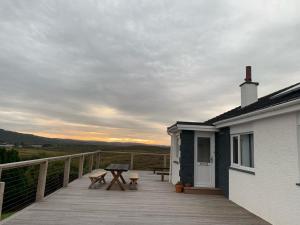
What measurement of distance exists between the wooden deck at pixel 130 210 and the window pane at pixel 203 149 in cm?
148

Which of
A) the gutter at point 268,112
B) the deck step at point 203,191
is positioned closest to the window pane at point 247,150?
the gutter at point 268,112

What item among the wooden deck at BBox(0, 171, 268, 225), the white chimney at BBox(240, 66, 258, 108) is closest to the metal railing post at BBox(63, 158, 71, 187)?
the wooden deck at BBox(0, 171, 268, 225)

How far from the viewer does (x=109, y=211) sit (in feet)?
17.4

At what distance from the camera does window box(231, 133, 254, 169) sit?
20.4 feet

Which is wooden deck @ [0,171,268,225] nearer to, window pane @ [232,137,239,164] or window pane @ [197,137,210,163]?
window pane @ [232,137,239,164]

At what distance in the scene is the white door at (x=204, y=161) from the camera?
848 cm

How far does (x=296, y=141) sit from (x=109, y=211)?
12.2ft

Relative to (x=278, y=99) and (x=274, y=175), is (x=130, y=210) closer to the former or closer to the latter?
(x=274, y=175)

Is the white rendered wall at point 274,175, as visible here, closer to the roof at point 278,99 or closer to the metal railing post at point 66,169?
the roof at point 278,99

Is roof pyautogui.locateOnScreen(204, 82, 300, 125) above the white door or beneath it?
above

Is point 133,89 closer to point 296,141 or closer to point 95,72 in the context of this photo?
point 95,72

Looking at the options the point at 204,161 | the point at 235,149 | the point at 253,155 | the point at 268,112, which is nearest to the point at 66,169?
the point at 204,161

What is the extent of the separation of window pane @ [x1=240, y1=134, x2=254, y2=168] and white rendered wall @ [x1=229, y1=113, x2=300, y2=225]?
0.27 m

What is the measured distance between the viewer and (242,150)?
6.68 metres
